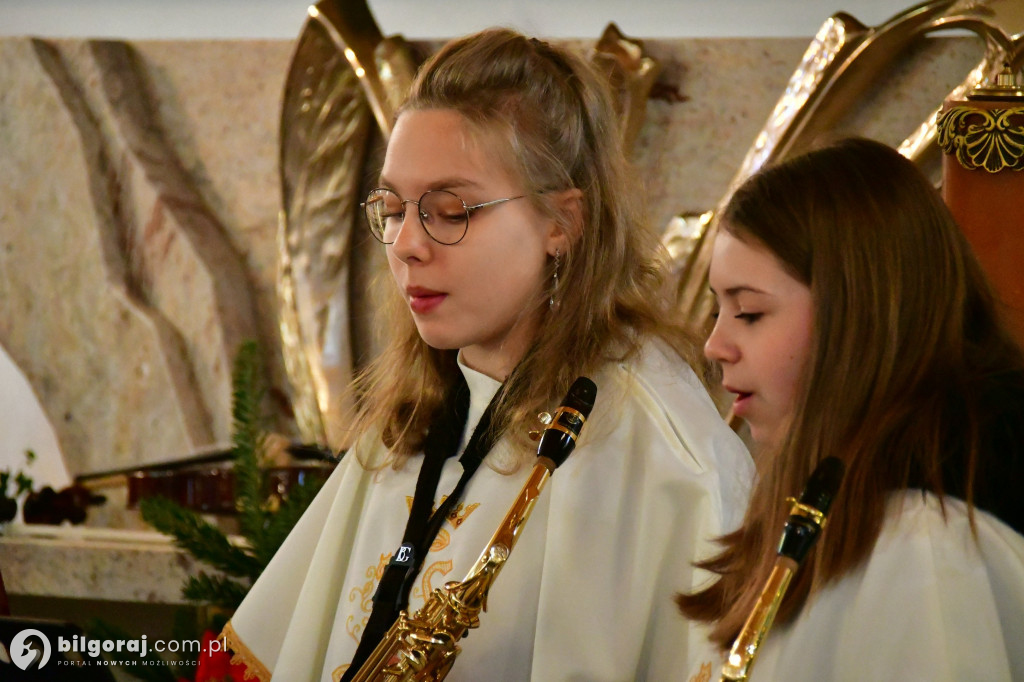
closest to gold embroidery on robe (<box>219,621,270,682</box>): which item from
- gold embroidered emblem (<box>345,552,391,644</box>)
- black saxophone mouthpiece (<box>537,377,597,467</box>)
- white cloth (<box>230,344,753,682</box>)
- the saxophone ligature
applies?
white cloth (<box>230,344,753,682</box>)

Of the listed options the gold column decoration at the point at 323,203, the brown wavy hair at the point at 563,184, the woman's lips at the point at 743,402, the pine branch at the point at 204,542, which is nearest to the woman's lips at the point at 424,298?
the brown wavy hair at the point at 563,184

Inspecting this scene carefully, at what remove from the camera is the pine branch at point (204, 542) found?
7.39 ft

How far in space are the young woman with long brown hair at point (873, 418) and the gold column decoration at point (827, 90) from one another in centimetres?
94

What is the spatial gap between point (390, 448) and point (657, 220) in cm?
104

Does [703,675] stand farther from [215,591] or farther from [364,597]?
[215,591]

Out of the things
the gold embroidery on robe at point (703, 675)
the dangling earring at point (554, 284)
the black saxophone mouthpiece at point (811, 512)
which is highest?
the dangling earring at point (554, 284)

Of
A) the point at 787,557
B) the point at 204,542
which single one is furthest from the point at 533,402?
the point at 204,542

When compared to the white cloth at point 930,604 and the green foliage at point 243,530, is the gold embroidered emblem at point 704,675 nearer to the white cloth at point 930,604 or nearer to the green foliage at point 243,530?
the white cloth at point 930,604

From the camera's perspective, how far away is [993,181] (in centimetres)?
173

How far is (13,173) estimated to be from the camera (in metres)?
3.28

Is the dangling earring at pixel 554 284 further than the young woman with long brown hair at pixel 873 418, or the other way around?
the dangling earring at pixel 554 284

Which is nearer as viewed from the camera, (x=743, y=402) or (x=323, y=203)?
(x=743, y=402)

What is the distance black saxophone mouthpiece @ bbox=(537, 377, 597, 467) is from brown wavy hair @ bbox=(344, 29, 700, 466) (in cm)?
47

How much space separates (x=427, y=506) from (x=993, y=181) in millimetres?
938
